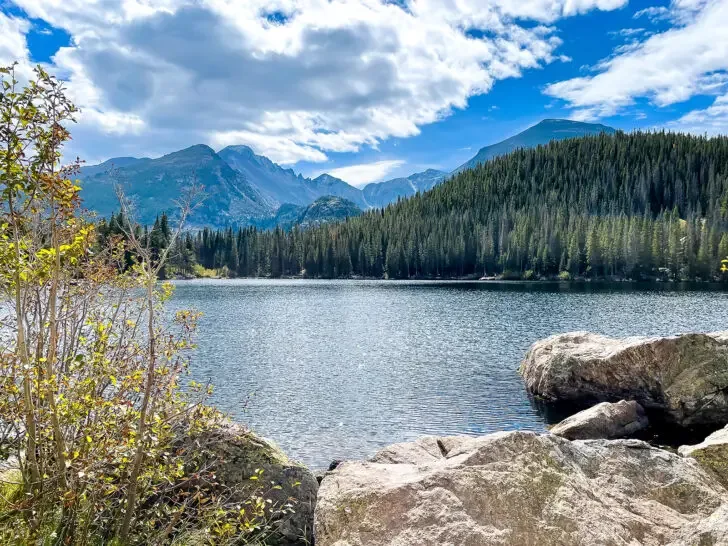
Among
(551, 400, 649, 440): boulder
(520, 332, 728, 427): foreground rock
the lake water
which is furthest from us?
the lake water

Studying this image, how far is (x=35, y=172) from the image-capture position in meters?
5.56

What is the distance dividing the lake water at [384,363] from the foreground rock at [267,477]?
2.79 metres

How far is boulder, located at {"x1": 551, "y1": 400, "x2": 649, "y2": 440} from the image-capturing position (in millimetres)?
18641

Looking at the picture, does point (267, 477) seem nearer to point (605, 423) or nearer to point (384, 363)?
point (605, 423)

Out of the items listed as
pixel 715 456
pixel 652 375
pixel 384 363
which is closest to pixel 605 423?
pixel 652 375

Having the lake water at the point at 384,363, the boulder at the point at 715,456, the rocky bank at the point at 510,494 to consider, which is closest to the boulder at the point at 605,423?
the lake water at the point at 384,363

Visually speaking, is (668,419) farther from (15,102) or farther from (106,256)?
(15,102)

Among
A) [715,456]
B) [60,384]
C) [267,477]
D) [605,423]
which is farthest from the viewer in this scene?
[605,423]

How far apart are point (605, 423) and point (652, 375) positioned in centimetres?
475

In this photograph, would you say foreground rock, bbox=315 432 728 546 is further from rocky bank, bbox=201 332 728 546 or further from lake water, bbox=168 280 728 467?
lake water, bbox=168 280 728 467

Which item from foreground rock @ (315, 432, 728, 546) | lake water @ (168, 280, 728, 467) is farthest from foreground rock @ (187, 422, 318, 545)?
lake water @ (168, 280, 728, 467)

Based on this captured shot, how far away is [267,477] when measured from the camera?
10.3 meters

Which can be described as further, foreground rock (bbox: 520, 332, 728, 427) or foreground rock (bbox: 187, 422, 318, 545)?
foreground rock (bbox: 520, 332, 728, 427)

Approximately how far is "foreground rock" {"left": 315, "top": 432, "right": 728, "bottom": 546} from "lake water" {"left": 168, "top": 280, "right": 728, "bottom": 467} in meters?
6.65
